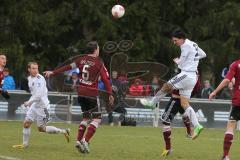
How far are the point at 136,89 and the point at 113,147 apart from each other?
32.2ft

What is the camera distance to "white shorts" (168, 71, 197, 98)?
46.0ft

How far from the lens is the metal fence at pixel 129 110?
26344 millimetres

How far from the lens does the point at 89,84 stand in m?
13.7

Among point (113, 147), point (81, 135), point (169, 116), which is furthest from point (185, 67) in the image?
point (113, 147)

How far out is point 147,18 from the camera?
3278cm

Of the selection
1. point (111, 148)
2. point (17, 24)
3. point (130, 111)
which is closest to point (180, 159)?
point (111, 148)

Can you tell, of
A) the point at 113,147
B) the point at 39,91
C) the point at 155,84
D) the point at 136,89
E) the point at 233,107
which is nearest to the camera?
the point at 233,107

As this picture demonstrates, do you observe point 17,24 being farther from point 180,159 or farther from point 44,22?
point 180,159

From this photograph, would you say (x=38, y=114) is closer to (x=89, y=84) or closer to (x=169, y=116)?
(x=89, y=84)

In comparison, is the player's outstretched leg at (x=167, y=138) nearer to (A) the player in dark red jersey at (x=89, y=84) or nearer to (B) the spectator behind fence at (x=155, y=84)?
(A) the player in dark red jersey at (x=89, y=84)

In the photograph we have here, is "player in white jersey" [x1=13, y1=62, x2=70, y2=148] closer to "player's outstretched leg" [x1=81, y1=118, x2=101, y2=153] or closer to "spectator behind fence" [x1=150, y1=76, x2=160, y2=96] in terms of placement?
"player's outstretched leg" [x1=81, y1=118, x2=101, y2=153]

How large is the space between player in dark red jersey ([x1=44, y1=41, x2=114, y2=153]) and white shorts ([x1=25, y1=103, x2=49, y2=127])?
169 centimetres

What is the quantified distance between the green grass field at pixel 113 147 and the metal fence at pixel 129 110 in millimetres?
5230

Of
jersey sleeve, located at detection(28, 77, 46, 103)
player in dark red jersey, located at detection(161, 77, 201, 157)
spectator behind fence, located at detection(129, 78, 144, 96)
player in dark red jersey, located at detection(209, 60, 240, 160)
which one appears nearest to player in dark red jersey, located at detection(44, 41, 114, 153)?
player in dark red jersey, located at detection(161, 77, 201, 157)
